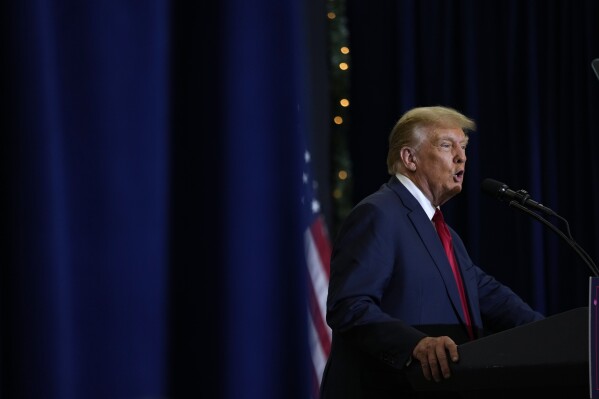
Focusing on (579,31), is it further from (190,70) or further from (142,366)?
(142,366)

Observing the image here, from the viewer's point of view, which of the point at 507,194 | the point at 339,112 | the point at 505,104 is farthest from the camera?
the point at 505,104

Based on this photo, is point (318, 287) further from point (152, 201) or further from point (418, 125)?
point (152, 201)

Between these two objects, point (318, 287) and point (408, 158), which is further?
point (318, 287)

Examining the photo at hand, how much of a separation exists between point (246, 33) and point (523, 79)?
193cm

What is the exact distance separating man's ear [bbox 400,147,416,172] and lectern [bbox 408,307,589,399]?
85 centimetres

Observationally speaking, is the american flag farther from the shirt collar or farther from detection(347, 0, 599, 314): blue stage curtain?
detection(347, 0, 599, 314): blue stage curtain

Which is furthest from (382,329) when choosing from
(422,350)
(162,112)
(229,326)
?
(162,112)

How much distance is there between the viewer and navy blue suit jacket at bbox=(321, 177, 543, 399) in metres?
2.02

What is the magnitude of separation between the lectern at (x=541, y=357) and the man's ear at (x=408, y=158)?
85cm

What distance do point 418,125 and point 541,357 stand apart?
96 centimetres

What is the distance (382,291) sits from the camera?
2.11m

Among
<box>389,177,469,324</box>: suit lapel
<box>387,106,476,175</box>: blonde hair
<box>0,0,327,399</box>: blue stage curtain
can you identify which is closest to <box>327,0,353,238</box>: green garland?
<box>387,106,476,175</box>: blonde hair

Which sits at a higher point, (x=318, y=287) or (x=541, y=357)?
(x=541, y=357)

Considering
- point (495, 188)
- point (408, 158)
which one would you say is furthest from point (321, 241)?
point (495, 188)
